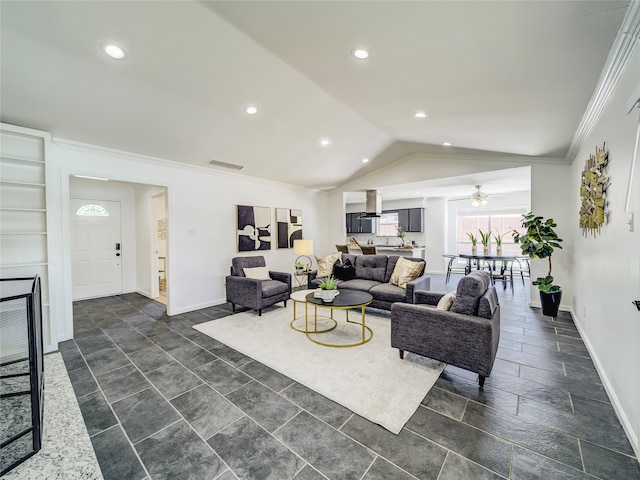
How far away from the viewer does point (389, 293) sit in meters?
4.13

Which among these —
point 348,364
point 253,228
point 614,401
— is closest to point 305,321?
point 348,364

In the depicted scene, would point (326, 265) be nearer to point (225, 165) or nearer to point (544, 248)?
point (225, 165)

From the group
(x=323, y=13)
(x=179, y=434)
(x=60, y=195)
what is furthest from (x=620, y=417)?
(x=60, y=195)

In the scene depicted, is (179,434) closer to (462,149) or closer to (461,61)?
(461,61)

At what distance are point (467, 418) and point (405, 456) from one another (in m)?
0.64

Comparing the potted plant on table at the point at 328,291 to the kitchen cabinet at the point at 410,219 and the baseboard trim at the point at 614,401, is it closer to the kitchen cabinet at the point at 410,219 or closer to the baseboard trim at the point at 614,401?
the baseboard trim at the point at 614,401

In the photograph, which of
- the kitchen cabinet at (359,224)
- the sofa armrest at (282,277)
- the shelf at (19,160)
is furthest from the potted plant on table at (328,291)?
the kitchen cabinet at (359,224)

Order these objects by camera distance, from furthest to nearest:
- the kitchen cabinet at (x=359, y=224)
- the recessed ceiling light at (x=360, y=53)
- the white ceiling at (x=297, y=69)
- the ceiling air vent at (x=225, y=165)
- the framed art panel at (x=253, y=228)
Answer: the kitchen cabinet at (x=359, y=224)
the framed art panel at (x=253, y=228)
the ceiling air vent at (x=225, y=165)
the recessed ceiling light at (x=360, y=53)
the white ceiling at (x=297, y=69)

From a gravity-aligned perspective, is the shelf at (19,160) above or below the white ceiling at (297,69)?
below

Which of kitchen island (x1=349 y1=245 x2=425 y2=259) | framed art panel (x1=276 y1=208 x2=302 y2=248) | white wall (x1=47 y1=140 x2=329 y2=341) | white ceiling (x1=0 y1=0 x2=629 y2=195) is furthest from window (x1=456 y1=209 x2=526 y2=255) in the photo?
white wall (x1=47 y1=140 x2=329 y2=341)

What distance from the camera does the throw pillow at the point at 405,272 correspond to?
4305 millimetres

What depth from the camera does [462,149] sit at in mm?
4754

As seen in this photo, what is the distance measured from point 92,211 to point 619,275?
321 inches

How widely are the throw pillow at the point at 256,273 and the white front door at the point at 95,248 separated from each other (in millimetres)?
3553
